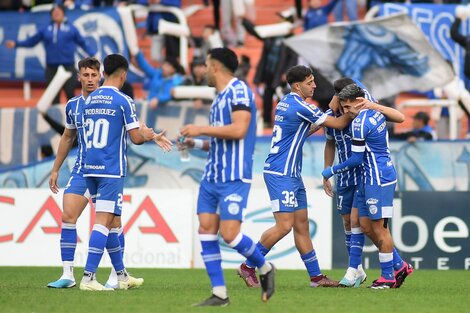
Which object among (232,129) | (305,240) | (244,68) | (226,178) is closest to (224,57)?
(232,129)

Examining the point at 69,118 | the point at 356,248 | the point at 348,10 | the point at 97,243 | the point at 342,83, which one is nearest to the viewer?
the point at 97,243

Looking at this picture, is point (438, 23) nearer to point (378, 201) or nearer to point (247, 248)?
point (378, 201)

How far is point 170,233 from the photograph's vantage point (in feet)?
58.3

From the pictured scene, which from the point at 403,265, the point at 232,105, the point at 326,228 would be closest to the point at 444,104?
the point at 326,228

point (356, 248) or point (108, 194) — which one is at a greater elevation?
point (108, 194)

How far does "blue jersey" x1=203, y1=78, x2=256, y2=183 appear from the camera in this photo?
10672mm

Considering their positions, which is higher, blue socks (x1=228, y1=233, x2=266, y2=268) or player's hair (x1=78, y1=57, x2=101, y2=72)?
player's hair (x1=78, y1=57, x2=101, y2=72)

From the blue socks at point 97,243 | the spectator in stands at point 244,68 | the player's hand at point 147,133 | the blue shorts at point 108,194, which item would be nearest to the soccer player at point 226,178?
the player's hand at point 147,133

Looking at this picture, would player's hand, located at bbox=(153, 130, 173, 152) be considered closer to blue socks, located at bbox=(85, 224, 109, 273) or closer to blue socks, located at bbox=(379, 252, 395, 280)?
blue socks, located at bbox=(85, 224, 109, 273)

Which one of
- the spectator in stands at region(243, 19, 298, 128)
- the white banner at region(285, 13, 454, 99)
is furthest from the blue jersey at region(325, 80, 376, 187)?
the spectator in stands at region(243, 19, 298, 128)

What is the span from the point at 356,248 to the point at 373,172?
0.95 metres

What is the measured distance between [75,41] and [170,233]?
5.46 m

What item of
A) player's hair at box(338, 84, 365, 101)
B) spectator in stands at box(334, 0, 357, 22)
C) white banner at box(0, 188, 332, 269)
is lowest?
white banner at box(0, 188, 332, 269)

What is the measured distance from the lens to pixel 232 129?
10492 mm
